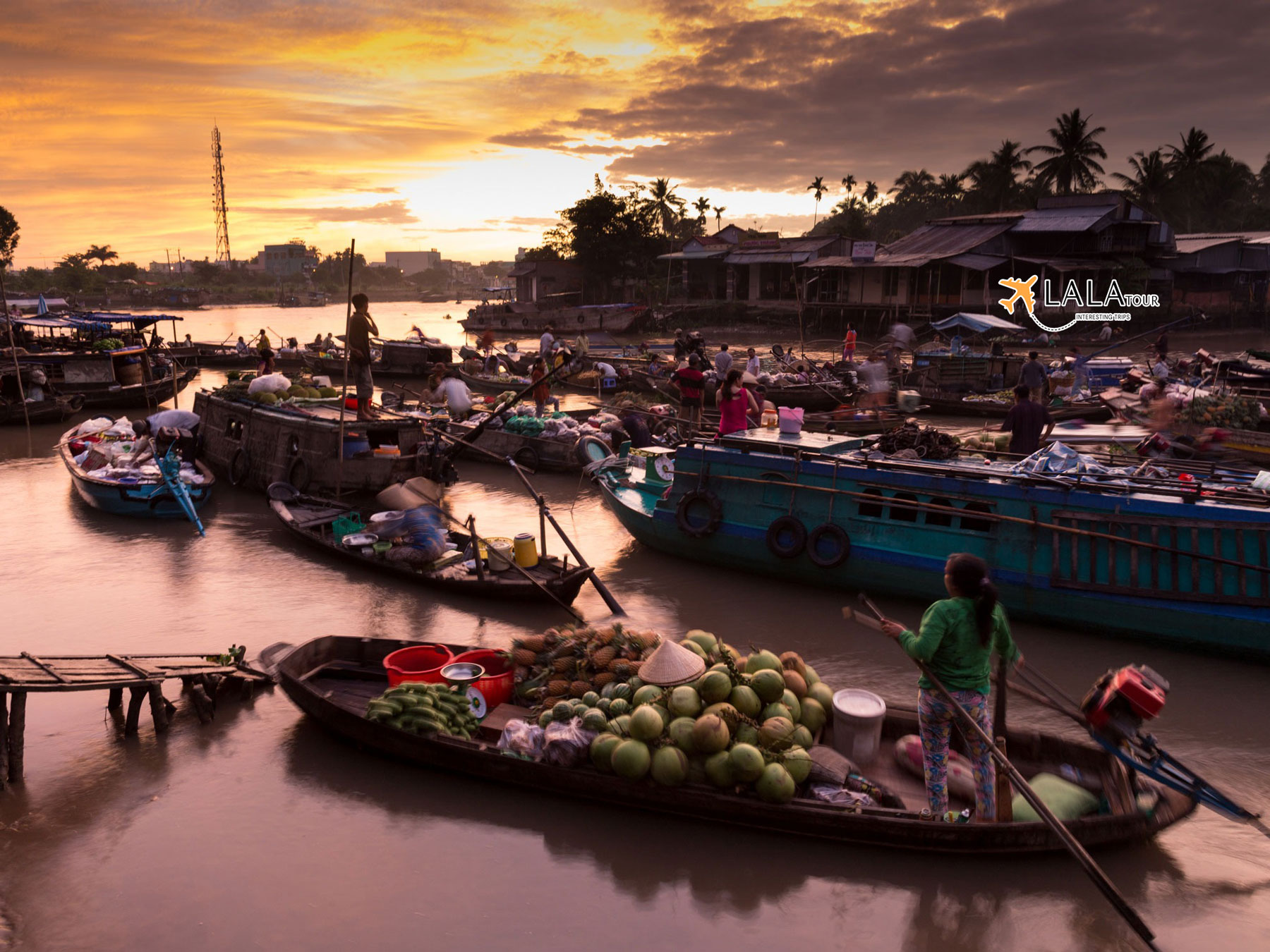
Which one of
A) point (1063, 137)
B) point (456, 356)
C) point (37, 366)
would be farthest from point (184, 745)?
point (1063, 137)

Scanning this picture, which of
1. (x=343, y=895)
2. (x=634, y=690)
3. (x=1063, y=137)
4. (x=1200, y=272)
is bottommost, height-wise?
(x=343, y=895)

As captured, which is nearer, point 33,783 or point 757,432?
point 33,783

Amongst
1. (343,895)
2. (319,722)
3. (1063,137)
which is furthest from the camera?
(1063,137)

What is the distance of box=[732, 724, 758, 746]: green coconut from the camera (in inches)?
209

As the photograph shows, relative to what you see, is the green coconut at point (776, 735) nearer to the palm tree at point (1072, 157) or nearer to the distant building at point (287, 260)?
the palm tree at point (1072, 157)

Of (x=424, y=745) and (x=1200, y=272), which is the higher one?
(x=1200, y=272)

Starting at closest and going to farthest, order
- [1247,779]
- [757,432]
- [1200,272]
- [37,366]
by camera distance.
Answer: [1247,779] < [757,432] < [37,366] < [1200,272]

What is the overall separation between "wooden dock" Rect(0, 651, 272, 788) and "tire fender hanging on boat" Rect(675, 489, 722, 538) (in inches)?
197

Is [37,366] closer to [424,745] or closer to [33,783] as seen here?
[33,783]

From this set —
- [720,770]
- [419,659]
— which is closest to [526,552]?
[419,659]

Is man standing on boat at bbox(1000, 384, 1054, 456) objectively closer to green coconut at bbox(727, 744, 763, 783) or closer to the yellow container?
the yellow container

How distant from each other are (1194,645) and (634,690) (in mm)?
5666

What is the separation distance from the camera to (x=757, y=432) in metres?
10.6

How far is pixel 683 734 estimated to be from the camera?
5316mm
